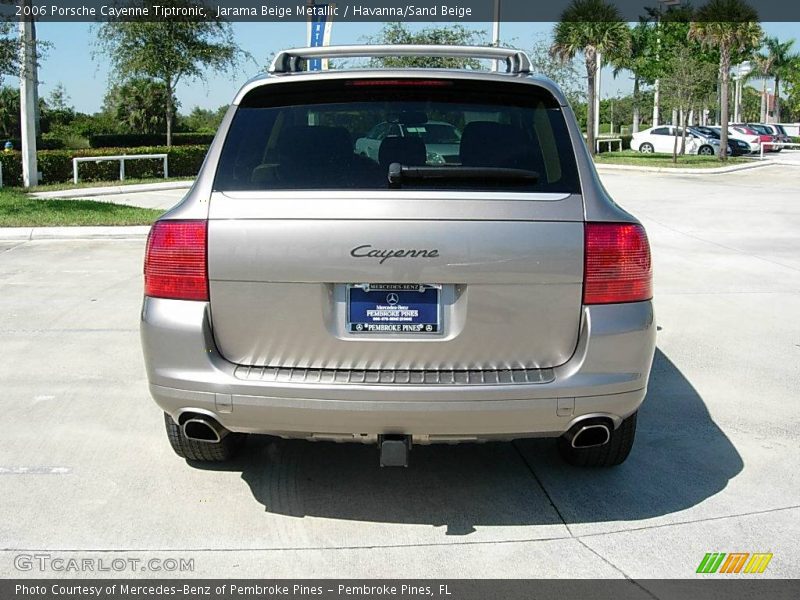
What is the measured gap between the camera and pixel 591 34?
133 ft

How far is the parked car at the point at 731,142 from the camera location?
43.2 metres

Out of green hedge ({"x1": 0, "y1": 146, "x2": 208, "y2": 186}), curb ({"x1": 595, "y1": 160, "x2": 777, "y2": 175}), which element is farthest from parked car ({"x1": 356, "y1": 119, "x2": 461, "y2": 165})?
curb ({"x1": 595, "y1": 160, "x2": 777, "y2": 175})

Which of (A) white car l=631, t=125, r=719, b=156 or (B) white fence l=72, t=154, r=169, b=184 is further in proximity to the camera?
(A) white car l=631, t=125, r=719, b=156

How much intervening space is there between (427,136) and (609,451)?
2180 mm

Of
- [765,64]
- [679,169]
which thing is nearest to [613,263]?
[679,169]

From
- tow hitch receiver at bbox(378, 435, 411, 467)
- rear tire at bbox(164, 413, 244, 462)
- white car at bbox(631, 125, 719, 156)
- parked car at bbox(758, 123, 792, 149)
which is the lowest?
rear tire at bbox(164, 413, 244, 462)

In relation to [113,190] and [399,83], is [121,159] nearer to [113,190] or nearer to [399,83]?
[113,190]

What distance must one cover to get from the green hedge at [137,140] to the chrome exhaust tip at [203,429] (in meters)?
28.4

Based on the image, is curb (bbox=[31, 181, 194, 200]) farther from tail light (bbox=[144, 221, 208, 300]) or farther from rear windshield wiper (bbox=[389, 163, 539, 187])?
rear windshield wiper (bbox=[389, 163, 539, 187])

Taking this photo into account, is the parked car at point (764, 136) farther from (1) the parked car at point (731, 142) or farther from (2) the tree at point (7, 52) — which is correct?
(2) the tree at point (7, 52)

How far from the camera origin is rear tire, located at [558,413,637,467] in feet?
14.0

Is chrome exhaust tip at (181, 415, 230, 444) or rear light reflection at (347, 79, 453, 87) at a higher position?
rear light reflection at (347, 79, 453, 87)

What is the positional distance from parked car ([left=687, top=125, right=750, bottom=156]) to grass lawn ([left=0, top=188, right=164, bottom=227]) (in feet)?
112

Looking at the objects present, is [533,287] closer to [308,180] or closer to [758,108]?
[308,180]
